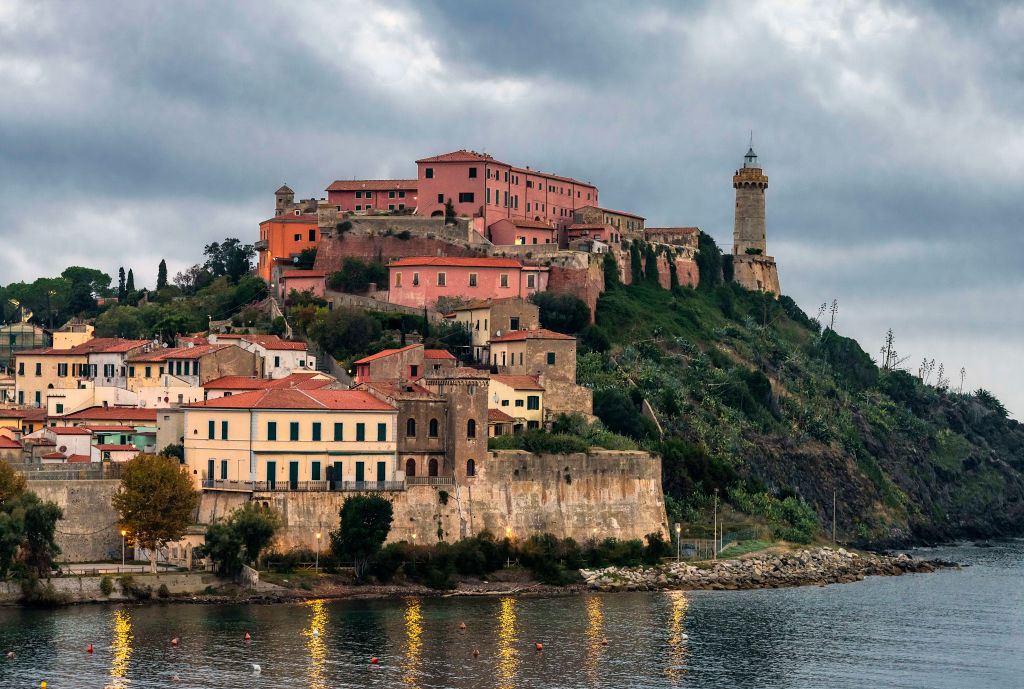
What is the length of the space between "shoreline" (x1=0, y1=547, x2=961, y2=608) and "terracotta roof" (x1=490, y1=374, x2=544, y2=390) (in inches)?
451

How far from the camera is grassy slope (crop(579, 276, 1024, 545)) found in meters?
87.6

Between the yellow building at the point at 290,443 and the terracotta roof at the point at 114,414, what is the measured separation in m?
8.20

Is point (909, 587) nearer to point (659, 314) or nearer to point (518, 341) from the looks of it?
point (518, 341)

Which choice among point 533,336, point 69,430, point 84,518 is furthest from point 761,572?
point 69,430

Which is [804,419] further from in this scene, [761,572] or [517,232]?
[761,572]

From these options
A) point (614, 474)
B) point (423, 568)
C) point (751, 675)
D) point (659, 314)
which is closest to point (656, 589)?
point (614, 474)

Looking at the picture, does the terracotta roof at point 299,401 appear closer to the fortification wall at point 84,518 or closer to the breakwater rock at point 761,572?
the fortification wall at point 84,518

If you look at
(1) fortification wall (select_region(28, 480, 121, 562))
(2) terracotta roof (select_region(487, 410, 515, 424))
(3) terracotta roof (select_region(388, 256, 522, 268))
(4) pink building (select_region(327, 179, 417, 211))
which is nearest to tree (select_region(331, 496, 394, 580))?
(1) fortification wall (select_region(28, 480, 121, 562))

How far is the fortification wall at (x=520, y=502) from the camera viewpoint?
62469mm

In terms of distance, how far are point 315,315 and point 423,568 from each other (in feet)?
88.1

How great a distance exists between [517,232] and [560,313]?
8.49 m

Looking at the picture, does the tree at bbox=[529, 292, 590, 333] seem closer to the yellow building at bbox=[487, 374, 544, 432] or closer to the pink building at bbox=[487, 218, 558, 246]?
the pink building at bbox=[487, 218, 558, 246]

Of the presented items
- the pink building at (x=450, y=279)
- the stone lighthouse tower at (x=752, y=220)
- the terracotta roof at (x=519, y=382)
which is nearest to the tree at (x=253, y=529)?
the terracotta roof at (x=519, y=382)

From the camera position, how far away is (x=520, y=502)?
67.2m
